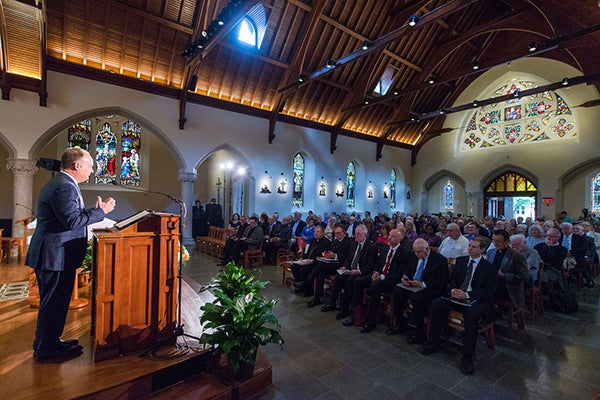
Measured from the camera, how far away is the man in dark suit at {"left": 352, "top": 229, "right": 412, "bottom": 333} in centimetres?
367

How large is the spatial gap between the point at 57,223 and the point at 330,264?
344 cm

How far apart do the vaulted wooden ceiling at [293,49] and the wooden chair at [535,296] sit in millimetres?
5188

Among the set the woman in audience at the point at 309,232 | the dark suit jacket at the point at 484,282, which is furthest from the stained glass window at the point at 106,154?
the dark suit jacket at the point at 484,282

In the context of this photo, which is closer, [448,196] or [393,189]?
[448,196]

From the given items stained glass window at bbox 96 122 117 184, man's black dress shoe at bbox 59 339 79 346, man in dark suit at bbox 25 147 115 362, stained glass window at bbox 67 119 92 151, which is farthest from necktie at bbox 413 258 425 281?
stained glass window at bbox 67 119 92 151

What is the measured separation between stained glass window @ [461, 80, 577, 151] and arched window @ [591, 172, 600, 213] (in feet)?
6.11

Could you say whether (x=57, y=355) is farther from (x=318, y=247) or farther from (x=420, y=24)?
(x=420, y=24)

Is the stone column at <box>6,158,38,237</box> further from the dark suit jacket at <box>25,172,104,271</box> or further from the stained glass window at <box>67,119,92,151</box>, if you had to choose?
the dark suit jacket at <box>25,172,104,271</box>

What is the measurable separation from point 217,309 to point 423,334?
91.4 inches

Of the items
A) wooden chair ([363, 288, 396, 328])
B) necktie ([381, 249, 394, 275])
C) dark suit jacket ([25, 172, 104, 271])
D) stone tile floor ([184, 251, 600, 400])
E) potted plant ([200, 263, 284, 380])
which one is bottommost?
stone tile floor ([184, 251, 600, 400])

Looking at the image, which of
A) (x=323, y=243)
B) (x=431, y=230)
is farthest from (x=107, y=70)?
(x=431, y=230)

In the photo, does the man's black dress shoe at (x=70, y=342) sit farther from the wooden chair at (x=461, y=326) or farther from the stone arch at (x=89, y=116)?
the stone arch at (x=89, y=116)

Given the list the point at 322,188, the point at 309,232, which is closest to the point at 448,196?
the point at 322,188

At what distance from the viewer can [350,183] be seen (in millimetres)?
14117
